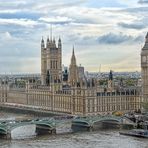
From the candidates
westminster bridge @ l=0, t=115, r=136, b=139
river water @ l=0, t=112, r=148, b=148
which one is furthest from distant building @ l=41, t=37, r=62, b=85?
river water @ l=0, t=112, r=148, b=148

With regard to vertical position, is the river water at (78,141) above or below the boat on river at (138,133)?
below

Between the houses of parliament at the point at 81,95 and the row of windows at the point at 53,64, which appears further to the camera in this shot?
the row of windows at the point at 53,64

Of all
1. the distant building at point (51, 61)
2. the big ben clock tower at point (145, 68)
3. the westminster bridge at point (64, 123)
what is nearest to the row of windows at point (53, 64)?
the distant building at point (51, 61)

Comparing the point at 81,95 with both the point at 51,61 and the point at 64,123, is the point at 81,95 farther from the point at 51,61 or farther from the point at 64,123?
the point at 51,61

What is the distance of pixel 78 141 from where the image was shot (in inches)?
2397

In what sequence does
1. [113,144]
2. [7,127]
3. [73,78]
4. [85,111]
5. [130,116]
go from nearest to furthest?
[113,144] → [7,127] → [130,116] → [85,111] → [73,78]

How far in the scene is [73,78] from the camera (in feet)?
358

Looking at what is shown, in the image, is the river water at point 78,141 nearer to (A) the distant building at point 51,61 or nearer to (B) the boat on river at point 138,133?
(B) the boat on river at point 138,133

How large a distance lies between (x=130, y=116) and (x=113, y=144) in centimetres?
2123

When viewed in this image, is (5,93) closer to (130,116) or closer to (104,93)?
(104,93)

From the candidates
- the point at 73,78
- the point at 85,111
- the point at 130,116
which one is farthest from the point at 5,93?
the point at 130,116

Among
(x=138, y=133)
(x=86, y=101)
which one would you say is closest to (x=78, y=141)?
(x=138, y=133)

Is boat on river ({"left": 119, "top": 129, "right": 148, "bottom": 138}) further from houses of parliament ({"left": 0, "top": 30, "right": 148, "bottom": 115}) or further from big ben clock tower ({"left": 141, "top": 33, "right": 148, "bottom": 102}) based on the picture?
big ben clock tower ({"left": 141, "top": 33, "right": 148, "bottom": 102})

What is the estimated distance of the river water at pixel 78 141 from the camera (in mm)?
57375
